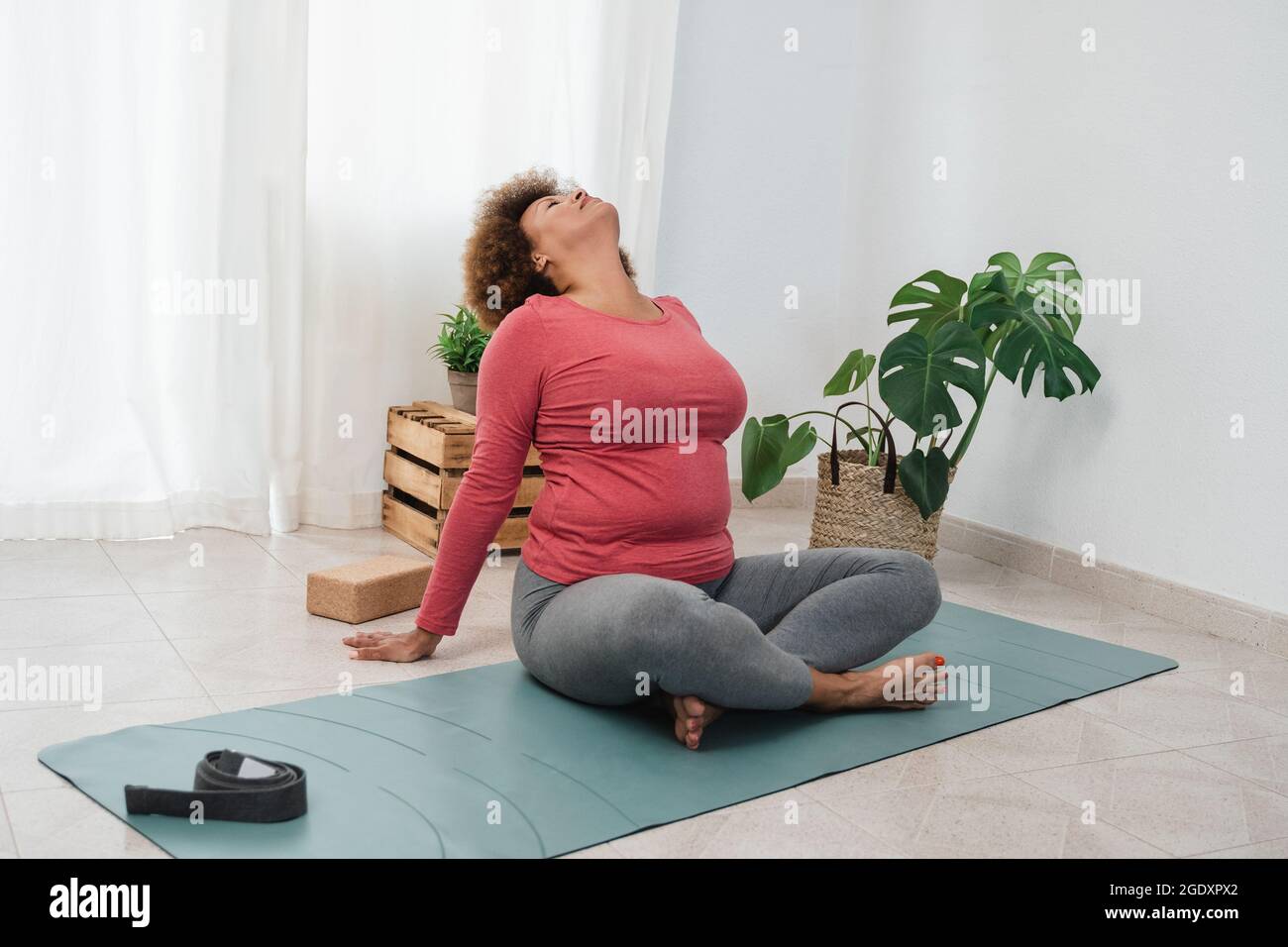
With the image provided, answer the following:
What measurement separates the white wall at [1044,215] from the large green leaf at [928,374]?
530 millimetres

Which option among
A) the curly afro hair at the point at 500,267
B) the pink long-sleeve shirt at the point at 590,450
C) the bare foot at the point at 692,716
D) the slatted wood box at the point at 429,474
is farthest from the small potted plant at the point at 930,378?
the bare foot at the point at 692,716

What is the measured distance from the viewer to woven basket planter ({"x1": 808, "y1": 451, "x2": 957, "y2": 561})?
296 cm

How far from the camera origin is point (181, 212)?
9.66ft

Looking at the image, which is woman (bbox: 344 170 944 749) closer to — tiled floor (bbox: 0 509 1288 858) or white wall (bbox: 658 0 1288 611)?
tiled floor (bbox: 0 509 1288 858)

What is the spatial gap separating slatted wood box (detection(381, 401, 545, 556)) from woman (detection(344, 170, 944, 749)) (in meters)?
0.85

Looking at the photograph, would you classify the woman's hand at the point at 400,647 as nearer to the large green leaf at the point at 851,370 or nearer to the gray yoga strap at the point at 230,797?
the gray yoga strap at the point at 230,797

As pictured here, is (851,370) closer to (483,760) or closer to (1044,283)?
(1044,283)

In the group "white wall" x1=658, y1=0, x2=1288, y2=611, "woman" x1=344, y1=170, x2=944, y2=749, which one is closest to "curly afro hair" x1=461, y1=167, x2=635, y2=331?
"woman" x1=344, y1=170, x2=944, y2=749

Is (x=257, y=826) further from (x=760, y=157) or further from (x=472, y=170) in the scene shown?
(x=760, y=157)

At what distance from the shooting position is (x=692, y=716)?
1804mm

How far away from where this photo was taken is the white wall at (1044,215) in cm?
270

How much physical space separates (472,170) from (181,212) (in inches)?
30.8

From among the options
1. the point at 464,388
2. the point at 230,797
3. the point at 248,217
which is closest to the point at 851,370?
the point at 464,388

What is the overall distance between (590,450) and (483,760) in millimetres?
532
